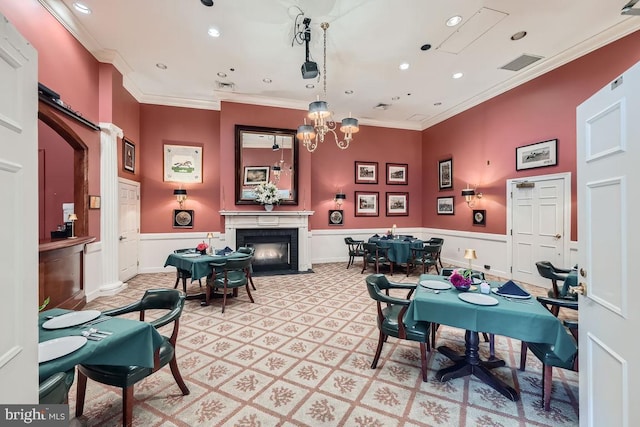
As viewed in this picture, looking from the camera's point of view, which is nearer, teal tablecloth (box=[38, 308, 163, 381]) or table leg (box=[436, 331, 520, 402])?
teal tablecloth (box=[38, 308, 163, 381])

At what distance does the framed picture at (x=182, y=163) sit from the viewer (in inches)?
270

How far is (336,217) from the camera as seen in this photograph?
8258 mm

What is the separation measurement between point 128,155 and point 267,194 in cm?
318

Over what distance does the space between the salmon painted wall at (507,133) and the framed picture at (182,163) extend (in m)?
6.98

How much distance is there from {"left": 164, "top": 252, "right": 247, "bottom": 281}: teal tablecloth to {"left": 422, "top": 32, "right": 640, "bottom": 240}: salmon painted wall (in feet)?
20.5

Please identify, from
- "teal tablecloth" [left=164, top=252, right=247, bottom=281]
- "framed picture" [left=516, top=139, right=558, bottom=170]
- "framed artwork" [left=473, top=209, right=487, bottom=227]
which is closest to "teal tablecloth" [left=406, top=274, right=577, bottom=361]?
"teal tablecloth" [left=164, top=252, right=247, bottom=281]

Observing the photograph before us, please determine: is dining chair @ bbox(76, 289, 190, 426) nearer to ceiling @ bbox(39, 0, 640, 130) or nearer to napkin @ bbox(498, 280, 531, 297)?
napkin @ bbox(498, 280, 531, 297)

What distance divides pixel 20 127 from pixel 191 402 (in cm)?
225

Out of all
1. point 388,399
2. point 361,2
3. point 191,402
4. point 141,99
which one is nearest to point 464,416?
point 388,399

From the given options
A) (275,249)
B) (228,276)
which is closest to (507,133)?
(275,249)

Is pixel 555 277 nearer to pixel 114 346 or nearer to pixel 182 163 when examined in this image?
pixel 114 346

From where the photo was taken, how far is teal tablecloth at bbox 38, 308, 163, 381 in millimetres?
1451

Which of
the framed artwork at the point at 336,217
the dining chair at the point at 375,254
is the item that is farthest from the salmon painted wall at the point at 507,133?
the framed artwork at the point at 336,217

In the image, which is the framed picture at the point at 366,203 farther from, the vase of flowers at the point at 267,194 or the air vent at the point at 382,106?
the vase of flowers at the point at 267,194
